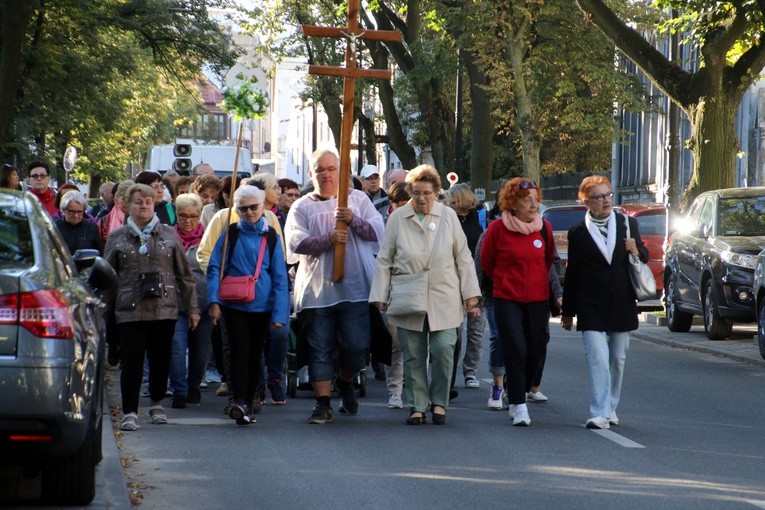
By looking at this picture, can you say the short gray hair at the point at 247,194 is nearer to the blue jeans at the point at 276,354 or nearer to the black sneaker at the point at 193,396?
the blue jeans at the point at 276,354

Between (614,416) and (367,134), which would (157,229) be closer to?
(614,416)

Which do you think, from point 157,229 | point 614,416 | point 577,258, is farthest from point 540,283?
point 157,229

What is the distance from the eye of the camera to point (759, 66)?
918 inches

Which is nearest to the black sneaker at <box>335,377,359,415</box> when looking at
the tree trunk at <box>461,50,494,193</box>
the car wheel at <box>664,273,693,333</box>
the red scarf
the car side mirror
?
the red scarf

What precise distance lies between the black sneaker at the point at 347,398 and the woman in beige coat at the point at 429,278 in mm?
529

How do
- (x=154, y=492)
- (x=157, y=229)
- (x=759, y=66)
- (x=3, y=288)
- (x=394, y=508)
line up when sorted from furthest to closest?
1. (x=759, y=66)
2. (x=157, y=229)
3. (x=154, y=492)
4. (x=394, y=508)
5. (x=3, y=288)

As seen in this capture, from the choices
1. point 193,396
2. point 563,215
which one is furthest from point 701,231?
point 193,396

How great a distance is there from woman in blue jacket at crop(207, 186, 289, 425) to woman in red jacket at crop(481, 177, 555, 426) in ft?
5.20

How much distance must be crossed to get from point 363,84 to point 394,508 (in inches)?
1583

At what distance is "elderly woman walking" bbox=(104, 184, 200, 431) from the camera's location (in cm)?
1066

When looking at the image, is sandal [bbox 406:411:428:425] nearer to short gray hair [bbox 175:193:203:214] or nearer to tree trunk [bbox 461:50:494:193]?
short gray hair [bbox 175:193:203:214]

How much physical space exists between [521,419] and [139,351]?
2742 millimetres

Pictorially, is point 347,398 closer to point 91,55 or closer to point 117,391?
point 117,391

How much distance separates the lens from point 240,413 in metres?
10.9
